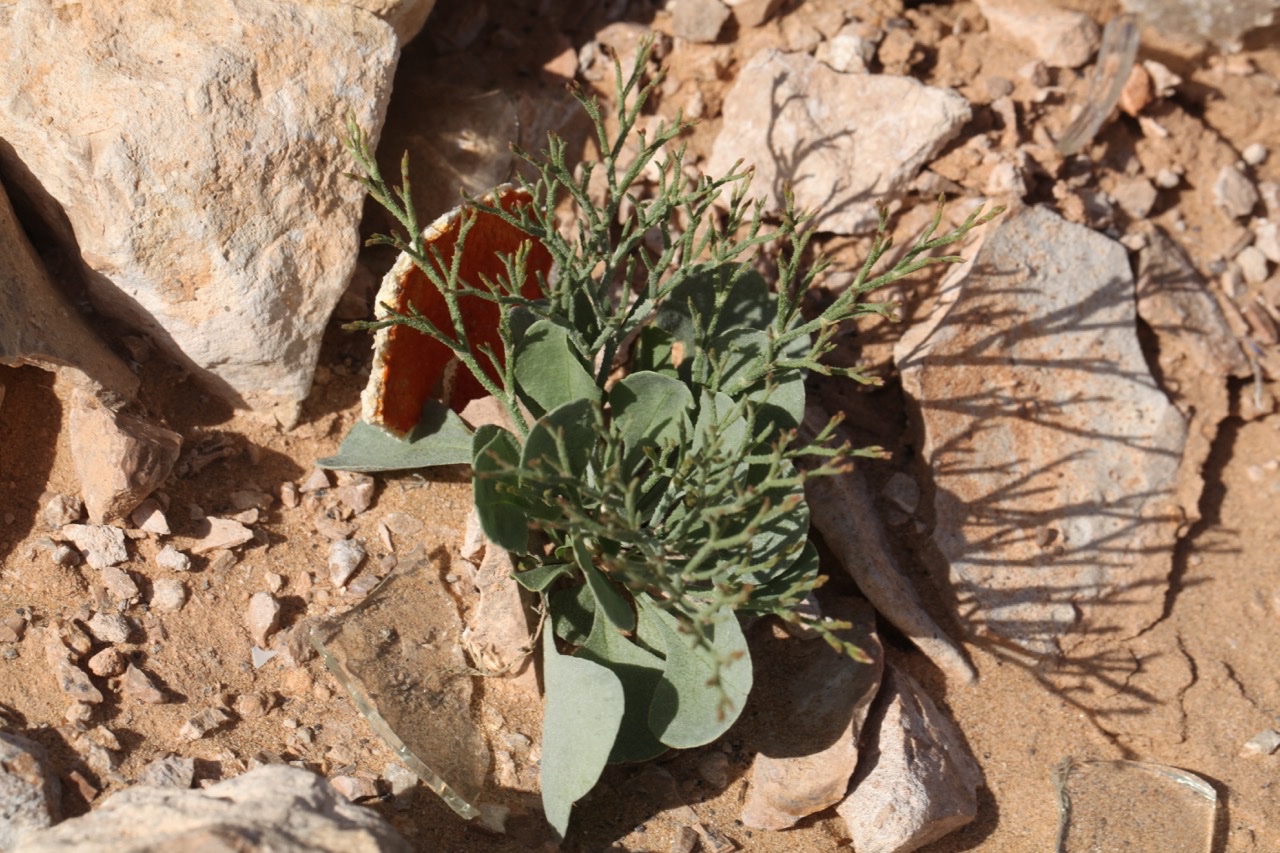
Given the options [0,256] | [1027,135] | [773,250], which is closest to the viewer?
[0,256]

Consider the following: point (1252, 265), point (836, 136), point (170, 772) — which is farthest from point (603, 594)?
point (1252, 265)

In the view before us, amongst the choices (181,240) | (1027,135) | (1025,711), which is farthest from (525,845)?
(1027,135)

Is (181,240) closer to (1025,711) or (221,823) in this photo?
(221,823)

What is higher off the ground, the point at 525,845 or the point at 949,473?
the point at 949,473

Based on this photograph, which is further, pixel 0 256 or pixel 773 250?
pixel 773 250

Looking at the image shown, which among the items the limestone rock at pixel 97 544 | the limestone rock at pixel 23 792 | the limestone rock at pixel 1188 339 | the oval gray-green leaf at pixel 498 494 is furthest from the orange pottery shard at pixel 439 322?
the limestone rock at pixel 1188 339

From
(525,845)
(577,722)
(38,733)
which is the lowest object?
(525,845)

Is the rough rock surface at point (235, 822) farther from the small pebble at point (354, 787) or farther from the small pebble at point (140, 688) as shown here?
the small pebble at point (140, 688)
